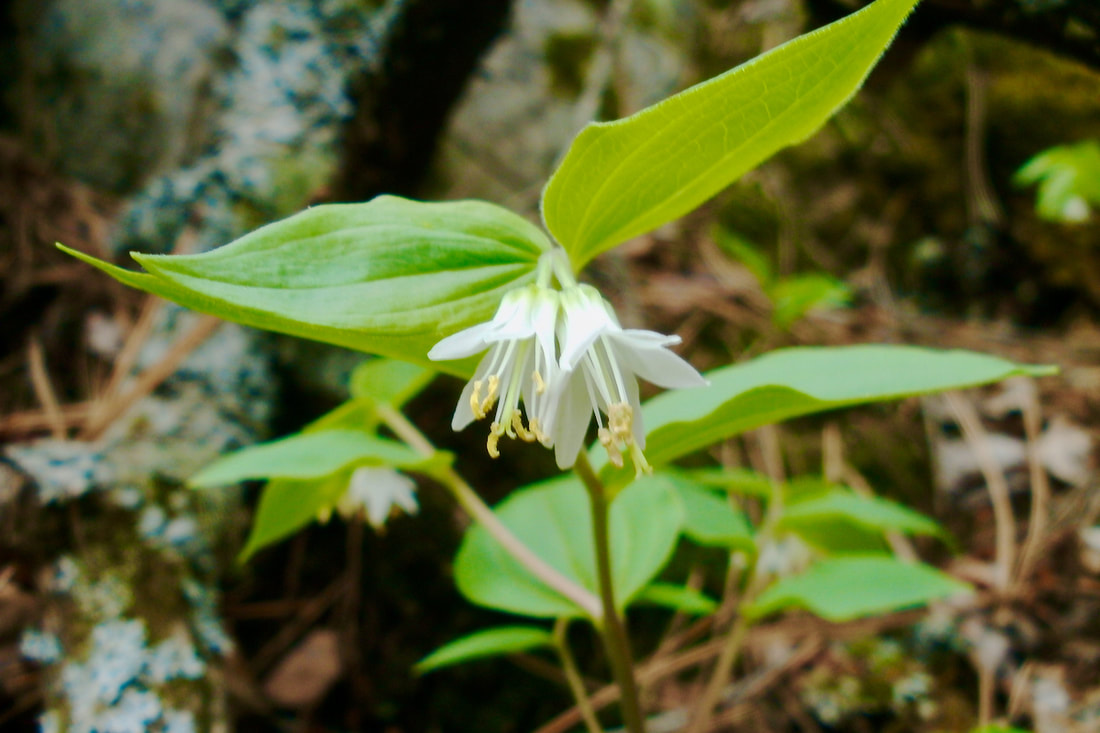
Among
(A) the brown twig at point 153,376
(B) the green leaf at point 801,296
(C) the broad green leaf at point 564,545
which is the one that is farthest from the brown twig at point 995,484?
(A) the brown twig at point 153,376

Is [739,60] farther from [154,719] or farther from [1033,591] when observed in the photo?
[154,719]

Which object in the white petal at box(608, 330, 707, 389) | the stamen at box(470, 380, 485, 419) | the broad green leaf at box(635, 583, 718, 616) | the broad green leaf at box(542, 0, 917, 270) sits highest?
the broad green leaf at box(542, 0, 917, 270)

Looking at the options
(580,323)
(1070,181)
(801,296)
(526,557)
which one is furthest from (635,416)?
(1070,181)

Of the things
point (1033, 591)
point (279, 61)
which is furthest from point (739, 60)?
point (1033, 591)

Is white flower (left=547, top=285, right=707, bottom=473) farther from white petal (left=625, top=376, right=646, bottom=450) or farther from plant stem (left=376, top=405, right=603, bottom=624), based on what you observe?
plant stem (left=376, top=405, right=603, bottom=624)

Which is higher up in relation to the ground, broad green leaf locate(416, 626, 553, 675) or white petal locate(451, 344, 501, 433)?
white petal locate(451, 344, 501, 433)

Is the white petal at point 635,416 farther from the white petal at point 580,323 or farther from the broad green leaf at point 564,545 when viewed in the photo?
the broad green leaf at point 564,545

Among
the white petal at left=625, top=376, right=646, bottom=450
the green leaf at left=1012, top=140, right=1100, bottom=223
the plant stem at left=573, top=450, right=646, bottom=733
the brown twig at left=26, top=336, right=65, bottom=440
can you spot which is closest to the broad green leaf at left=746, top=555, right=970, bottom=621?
the plant stem at left=573, top=450, right=646, bottom=733
